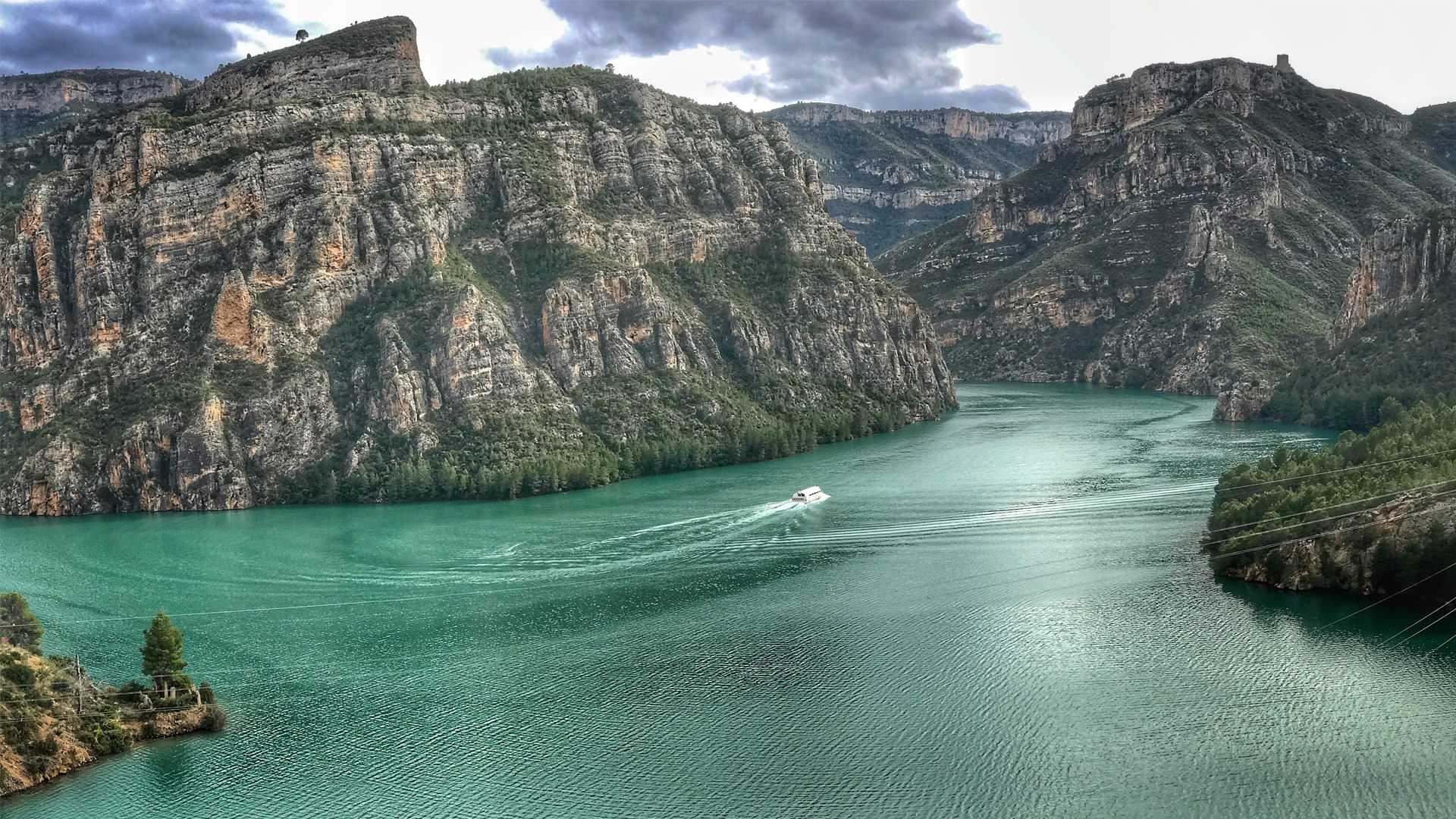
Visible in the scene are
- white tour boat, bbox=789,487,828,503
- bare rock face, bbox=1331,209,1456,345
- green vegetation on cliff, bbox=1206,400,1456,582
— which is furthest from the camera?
bare rock face, bbox=1331,209,1456,345

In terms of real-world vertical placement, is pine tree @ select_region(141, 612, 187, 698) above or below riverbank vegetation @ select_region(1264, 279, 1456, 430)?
below

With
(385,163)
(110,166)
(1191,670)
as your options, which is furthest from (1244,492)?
(110,166)

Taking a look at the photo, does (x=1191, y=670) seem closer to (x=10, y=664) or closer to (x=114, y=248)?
(x=10, y=664)

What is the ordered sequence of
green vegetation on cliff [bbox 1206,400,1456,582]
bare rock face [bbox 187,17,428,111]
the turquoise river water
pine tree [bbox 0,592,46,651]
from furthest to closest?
bare rock face [bbox 187,17,428,111] → green vegetation on cliff [bbox 1206,400,1456,582] → pine tree [bbox 0,592,46,651] → the turquoise river water

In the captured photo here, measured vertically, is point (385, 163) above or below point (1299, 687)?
above

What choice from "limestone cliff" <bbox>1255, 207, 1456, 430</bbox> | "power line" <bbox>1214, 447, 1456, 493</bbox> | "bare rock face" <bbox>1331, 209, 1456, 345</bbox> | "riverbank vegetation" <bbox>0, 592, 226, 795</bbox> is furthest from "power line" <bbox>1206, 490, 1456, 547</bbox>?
"bare rock face" <bbox>1331, 209, 1456, 345</bbox>

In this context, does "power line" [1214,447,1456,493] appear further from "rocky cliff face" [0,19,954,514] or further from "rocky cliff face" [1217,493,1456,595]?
"rocky cliff face" [0,19,954,514]

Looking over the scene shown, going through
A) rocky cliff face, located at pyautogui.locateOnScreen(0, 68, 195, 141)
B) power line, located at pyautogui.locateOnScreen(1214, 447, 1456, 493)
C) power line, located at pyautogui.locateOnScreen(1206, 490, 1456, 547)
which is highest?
rocky cliff face, located at pyautogui.locateOnScreen(0, 68, 195, 141)

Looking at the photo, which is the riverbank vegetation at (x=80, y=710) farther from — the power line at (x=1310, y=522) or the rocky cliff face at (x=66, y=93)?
the rocky cliff face at (x=66, y=93)
